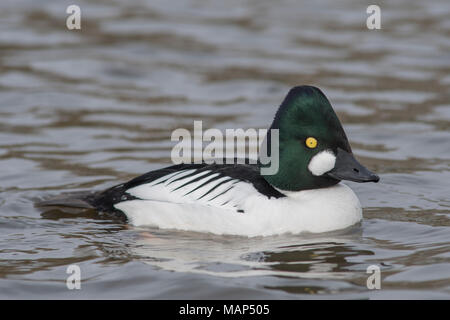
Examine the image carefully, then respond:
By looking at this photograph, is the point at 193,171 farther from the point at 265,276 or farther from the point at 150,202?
the point at 265,276

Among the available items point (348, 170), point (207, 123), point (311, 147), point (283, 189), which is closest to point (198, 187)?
point (283, 189)

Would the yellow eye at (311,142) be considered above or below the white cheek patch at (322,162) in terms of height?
above

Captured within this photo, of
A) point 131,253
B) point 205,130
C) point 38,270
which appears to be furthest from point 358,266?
point 205,130

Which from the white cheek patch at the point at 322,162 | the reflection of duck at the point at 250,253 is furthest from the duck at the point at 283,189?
the reflection of duck at the point at 250,253

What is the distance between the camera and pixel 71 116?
12664 millimetres

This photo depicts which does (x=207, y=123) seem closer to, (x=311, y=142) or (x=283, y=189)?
(x=283, y=189)

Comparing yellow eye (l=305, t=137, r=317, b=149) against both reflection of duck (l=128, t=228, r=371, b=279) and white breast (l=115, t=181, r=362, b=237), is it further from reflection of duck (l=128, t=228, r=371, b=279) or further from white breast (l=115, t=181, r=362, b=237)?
reflection of duck (l=128, t=228, r=371, b=279)

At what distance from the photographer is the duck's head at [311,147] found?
7.73m

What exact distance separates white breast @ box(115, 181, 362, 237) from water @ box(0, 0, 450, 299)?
0.35 ft

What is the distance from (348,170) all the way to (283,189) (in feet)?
2.15

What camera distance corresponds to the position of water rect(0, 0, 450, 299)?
6984 mm

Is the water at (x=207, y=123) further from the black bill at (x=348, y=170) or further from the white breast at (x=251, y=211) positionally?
the black bill at (x=348, y=170)

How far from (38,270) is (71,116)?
18.9ft
